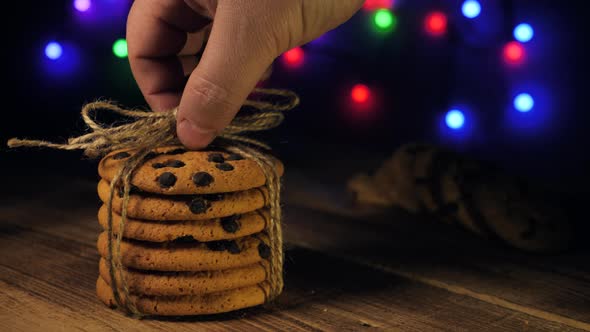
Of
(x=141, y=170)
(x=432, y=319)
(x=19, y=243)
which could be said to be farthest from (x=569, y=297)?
(x=19, y=243)

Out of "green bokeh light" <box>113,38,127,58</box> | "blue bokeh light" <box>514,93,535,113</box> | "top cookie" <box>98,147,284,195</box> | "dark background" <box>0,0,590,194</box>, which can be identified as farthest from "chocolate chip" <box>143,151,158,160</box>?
"blue bokeh light" <box>514,93,535,113</box>

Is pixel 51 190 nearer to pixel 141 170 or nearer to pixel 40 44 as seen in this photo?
pixel 40 44

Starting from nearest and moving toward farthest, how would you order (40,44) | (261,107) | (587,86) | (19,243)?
(261,107) → (19,243) → (587,86) → (40,44)

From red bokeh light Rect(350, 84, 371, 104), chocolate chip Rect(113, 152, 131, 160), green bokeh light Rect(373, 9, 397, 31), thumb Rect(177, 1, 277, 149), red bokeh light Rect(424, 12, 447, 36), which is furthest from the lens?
red bokeh light Rect(350, 84, 371, 104)

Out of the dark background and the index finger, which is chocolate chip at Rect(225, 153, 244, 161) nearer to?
the index finger

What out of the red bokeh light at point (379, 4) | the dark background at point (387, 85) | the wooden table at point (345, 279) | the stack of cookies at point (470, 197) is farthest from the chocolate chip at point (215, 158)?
the red bokeh light at point (379, 4)

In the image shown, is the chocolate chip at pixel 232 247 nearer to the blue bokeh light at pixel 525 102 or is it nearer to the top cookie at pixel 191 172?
the top cookie at pixel 191 172

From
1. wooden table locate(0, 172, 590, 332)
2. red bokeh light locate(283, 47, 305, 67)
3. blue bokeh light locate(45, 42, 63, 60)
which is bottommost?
wooden table locate(0, 172, 590, 332)

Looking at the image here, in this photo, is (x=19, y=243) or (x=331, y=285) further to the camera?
(x=19, y=243)
